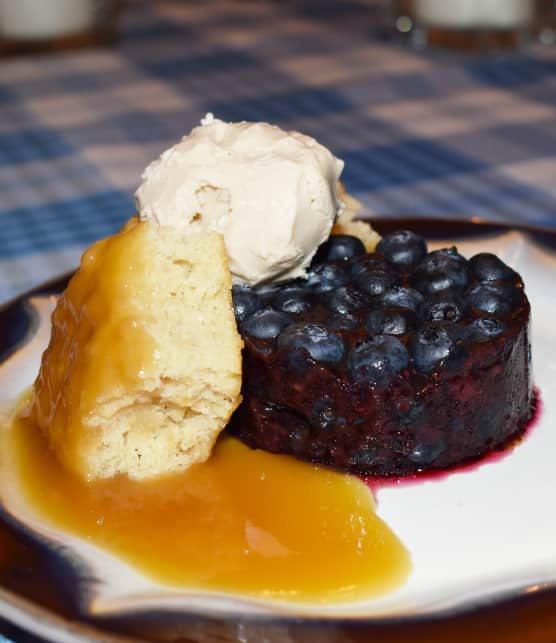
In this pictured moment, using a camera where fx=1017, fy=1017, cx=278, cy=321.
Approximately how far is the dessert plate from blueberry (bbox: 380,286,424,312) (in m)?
0.33

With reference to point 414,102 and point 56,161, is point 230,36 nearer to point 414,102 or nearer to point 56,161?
point 414,102

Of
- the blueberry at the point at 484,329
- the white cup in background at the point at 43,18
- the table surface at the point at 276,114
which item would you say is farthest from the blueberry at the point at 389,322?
the white cup in background at the point at 43,18

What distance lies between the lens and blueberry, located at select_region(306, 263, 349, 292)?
6.87ft

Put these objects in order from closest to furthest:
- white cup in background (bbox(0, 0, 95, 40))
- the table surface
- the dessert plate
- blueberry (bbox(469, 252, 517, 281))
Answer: the dessert plate
blueberry (bbox(469, 252, 517, 281))
the table surface
white cup in background (bbox(0, 0, 95, 40))

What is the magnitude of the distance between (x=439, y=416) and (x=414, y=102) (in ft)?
7.76

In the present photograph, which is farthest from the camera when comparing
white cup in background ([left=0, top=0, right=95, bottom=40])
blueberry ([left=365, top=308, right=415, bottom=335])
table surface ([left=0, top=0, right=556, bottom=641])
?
white cup in background ([left=0, top=0, right=95, bottom=40])

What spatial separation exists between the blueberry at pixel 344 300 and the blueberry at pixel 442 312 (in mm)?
128

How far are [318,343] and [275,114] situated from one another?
2261mm

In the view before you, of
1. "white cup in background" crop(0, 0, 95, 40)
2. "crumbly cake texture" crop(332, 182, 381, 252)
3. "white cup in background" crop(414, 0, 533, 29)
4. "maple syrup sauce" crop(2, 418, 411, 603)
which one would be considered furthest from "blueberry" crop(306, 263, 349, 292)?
"white cup in background" crop(0, 0, 95, 40)

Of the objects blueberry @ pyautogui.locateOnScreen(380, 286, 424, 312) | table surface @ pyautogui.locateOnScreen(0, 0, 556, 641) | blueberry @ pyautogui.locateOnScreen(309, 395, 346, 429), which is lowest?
table surface @ pyautogui.locateOnScreen(0, 0, 556, 641)

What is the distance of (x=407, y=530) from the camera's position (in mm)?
1749

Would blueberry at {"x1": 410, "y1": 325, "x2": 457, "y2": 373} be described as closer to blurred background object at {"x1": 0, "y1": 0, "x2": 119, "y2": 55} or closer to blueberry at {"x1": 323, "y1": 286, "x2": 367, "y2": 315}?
blueberry at {"x1": 323, "y1": 286, "x2": 367, "y2": 315}

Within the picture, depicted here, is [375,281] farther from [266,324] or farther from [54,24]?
[54,24]

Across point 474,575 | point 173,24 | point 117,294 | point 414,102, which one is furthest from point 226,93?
point 474,575
